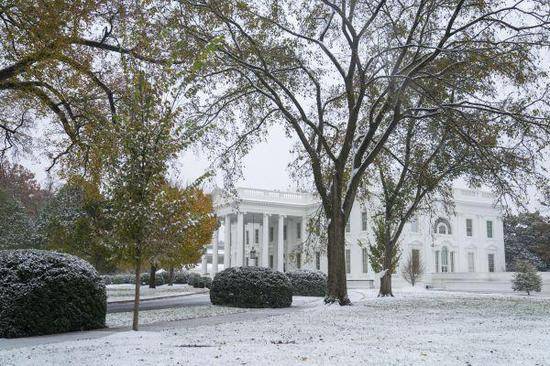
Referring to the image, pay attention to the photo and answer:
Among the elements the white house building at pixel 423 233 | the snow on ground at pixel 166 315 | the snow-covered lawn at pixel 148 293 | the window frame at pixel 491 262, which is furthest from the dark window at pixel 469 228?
the snow on ground at pixel 166 315

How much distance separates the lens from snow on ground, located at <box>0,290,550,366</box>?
693 cm

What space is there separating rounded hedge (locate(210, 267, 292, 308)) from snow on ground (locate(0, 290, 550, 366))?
5.17m

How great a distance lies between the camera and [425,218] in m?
50.3

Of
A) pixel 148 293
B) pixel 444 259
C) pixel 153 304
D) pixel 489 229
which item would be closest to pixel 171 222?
pixel 153 304

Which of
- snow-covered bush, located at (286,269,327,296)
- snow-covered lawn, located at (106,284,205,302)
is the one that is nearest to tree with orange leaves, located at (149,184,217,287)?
snow-covered lawn, located at (106,284,205,302)

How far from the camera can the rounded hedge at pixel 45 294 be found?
10070mm

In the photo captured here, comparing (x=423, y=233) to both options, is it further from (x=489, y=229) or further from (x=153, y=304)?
(x=153, y=304)

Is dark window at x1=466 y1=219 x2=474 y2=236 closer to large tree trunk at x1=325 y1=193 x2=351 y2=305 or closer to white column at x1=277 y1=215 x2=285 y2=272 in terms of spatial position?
white column at x1=277 y1=215 x2=285 y2=272

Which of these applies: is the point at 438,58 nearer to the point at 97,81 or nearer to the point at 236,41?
the point at 236,41

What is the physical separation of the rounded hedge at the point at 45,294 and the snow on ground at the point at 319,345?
1.67 m

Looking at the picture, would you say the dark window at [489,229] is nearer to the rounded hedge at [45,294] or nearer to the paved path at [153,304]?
the paved path at [153,304]

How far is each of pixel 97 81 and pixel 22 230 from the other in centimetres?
2688

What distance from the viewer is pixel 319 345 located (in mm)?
8141

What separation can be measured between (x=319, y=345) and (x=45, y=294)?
536 centimetres
